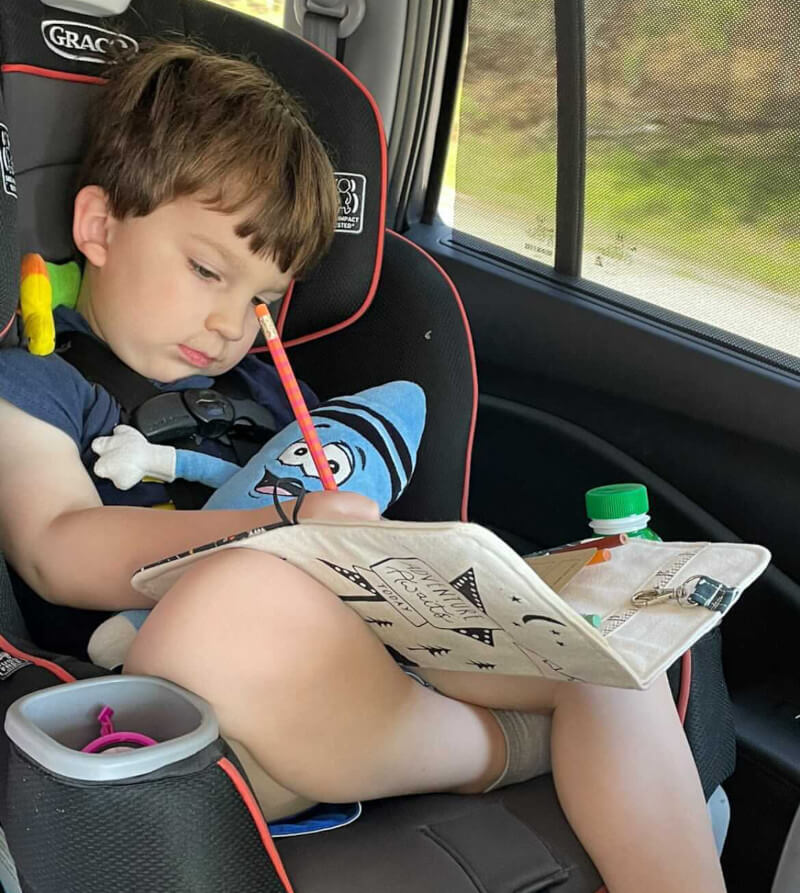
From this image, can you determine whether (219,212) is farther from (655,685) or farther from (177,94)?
(655,685)

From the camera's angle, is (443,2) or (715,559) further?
(443,2)

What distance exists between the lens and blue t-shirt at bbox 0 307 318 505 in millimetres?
1181

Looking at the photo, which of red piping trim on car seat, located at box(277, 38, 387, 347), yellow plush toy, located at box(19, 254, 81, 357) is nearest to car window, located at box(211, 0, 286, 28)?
red piping trim on car seat, located at box(277, 38, 387, 347)

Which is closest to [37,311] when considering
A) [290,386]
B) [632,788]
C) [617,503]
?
[290,386]

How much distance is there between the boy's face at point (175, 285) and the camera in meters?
1.28

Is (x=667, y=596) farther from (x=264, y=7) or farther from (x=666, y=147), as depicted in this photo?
(x=264, y=7)

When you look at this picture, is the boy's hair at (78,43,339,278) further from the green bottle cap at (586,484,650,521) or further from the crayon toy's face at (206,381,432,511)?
the green bottle cap at (586,484,650,521)

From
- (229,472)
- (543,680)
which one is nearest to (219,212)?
(229,472)

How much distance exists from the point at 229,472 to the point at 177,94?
1.43 ft

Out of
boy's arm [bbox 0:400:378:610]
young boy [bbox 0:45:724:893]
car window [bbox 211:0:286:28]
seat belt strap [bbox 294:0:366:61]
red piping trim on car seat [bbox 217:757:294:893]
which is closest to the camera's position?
red piping trim on car seat [bbox 217:757:294:893]

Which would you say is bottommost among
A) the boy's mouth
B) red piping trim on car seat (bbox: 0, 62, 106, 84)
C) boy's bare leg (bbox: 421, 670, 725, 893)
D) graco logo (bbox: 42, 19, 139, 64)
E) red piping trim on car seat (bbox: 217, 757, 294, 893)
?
boy's bare leg (bbox: 421, 670, 725, 893)

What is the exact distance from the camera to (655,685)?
109 cm

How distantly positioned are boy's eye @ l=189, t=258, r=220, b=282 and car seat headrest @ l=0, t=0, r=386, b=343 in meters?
0.19

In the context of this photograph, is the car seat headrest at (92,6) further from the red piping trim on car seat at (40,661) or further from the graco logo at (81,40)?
the red piping trim on car seat at (40,661)
